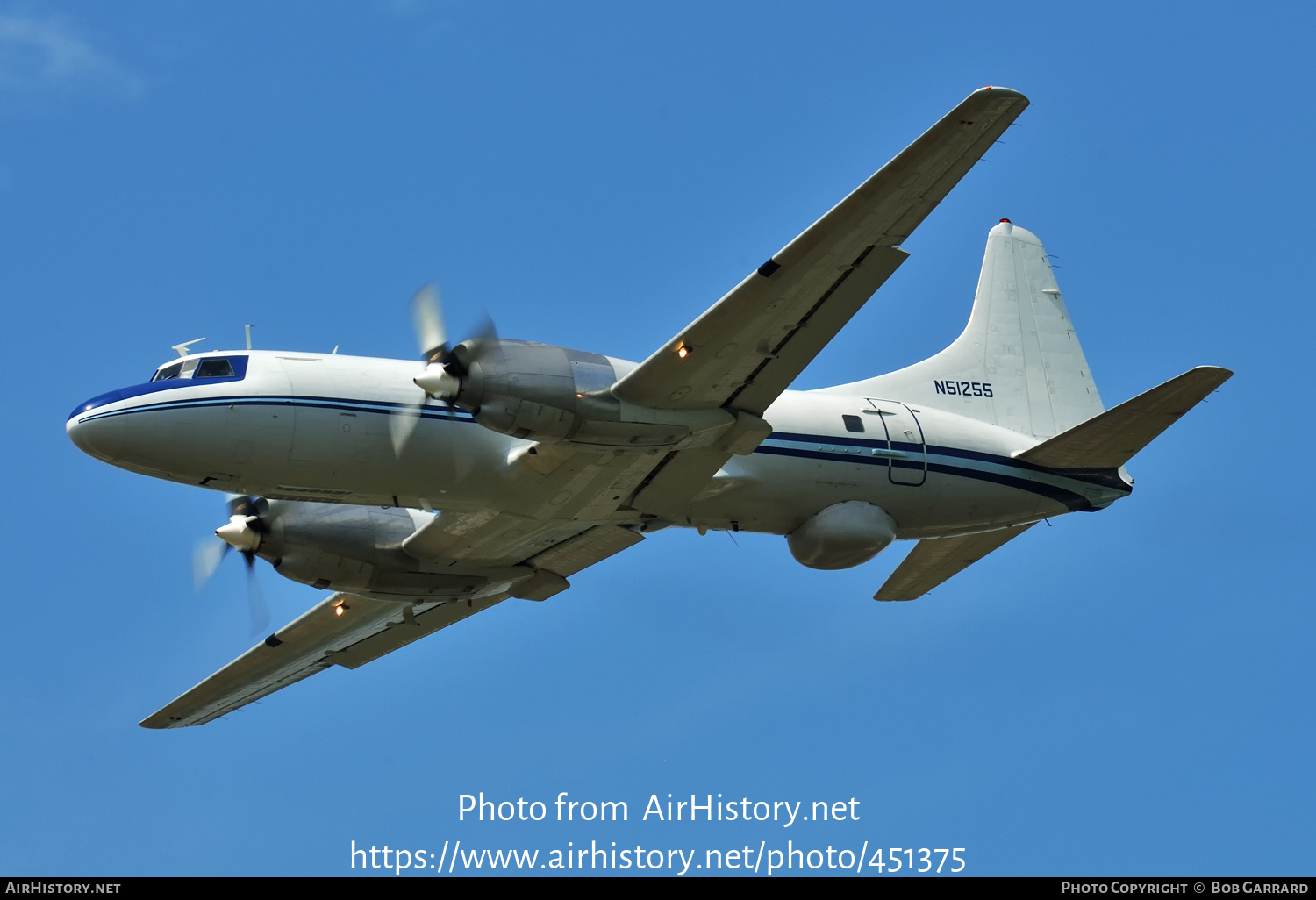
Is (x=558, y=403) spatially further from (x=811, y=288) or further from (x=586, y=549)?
(x=586, y=549)

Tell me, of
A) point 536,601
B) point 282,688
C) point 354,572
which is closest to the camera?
point 354,572

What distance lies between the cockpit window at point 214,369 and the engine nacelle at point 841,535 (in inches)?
396

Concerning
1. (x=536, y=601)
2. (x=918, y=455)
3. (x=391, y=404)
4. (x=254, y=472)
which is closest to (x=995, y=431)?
(x=918, y=455)

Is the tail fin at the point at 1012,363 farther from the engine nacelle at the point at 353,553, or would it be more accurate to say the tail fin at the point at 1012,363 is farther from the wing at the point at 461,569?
the engine nacelle at the point at 353,553

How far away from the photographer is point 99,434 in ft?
71.6

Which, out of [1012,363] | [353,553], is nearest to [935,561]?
[1012,363]

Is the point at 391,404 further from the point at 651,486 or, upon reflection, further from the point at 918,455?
the point at 918,455

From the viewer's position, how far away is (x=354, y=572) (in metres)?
26.7

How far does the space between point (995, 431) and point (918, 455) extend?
2220 millimetres

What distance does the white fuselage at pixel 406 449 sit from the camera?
22.0 meters

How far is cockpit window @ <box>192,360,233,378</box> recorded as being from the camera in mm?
22484

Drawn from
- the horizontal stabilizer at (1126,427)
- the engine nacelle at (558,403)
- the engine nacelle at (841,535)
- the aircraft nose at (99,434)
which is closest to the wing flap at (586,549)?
the engine nacelle at (841,535)

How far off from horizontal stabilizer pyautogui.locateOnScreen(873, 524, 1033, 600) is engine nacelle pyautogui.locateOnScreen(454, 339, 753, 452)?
8.80 meters
